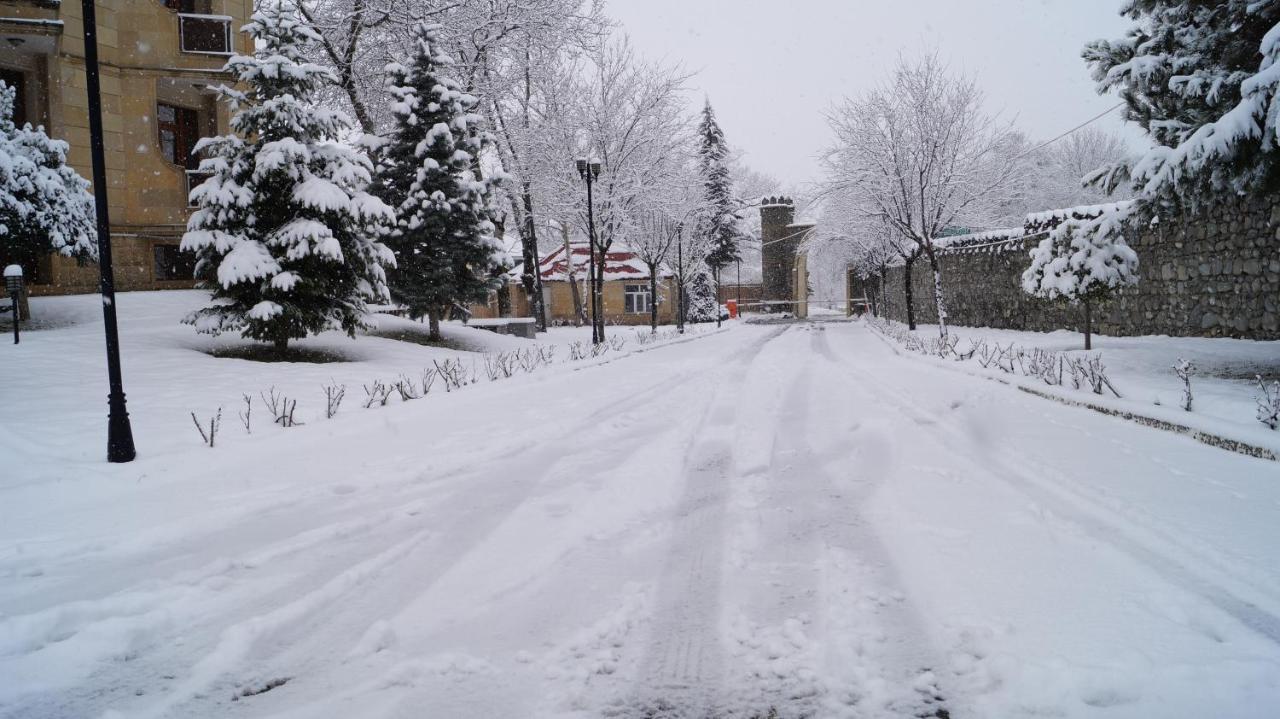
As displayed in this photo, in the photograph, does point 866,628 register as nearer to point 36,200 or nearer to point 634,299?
point 36,200

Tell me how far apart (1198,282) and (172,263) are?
25.6 m

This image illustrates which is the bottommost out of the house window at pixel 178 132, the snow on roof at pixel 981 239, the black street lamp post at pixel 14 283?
the black street lamp post at pixel 14 283

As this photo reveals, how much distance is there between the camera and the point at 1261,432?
19.2 ft

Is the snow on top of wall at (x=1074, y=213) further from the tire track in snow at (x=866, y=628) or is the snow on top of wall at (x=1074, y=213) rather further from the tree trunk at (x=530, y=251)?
the tree trunk at (x=530, y=251)

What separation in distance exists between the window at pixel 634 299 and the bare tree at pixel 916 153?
20.9m

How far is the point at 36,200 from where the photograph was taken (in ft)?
45.8

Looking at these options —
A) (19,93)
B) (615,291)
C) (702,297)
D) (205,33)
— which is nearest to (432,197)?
(205,33)

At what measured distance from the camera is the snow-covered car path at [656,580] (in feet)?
8.45

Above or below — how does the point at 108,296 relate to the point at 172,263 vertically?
below

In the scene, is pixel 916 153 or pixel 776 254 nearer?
pixel 916 153

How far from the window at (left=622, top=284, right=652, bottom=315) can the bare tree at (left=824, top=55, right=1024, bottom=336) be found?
2087cm

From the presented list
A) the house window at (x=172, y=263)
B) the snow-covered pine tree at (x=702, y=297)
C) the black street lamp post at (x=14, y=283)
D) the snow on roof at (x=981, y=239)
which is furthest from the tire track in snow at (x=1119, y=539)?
the snow-covered pine tree at (x=702, y=297)

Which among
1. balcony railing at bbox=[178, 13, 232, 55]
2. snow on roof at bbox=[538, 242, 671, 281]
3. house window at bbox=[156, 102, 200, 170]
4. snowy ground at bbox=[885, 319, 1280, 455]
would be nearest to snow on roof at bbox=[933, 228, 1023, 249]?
snowy ground at bbox=[885, 319, 1280, 455]

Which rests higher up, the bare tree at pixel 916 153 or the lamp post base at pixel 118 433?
the bare tree at pixel 916 153
